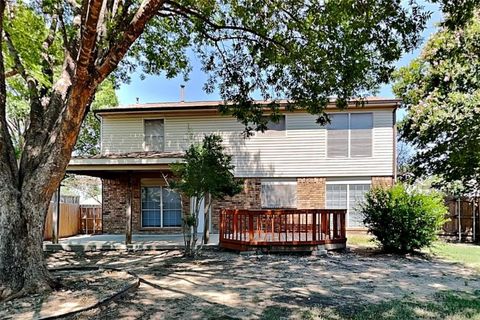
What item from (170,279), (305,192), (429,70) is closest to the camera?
(170,279)

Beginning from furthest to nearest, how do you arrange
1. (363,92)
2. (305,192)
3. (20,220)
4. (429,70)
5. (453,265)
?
(429,70)
(305,192)
(453,265)
(363,92)
(20,220)

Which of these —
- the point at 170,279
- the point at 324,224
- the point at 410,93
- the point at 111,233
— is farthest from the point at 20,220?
the point at 410,93

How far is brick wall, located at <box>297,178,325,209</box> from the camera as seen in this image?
606 inches

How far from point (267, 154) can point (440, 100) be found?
283 inches

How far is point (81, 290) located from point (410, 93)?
1560 cm

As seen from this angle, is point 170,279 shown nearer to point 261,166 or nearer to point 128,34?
point 128,34

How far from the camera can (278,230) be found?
11.5m

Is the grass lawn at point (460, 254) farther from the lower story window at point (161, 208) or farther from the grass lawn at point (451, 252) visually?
the lower story window at point (161, 208)

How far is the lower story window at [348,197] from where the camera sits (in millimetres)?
15289

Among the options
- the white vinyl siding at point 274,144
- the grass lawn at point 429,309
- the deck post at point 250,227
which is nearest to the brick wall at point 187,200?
the white vinyl siding at point 274,144

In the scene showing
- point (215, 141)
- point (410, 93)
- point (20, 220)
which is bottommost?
point (20, 220)

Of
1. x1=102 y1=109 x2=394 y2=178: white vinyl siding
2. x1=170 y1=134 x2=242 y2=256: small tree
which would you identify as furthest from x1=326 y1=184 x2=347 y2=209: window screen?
x1=170 y1=134 x2=242 y2=256: small tree

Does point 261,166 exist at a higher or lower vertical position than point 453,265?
higher

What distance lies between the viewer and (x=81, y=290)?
6387mm
